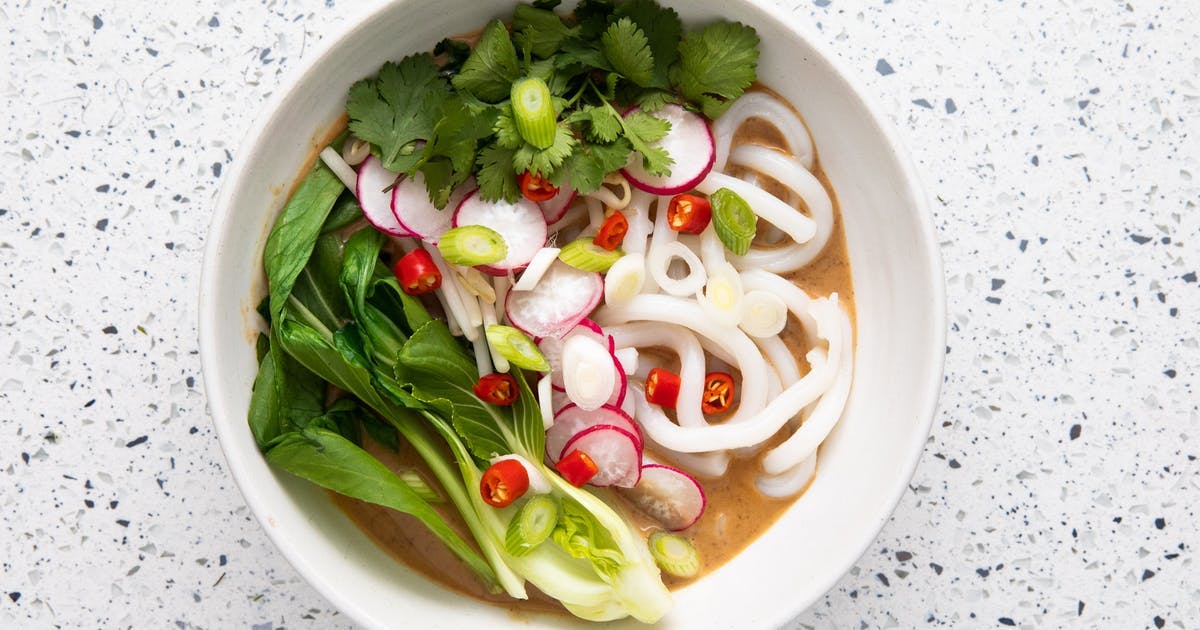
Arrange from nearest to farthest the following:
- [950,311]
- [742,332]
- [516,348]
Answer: [516,348] → [742,332] → [950,311]

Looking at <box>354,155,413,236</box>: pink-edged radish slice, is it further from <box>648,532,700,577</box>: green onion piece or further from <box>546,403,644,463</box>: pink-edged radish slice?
<box>648,532,700,577</box>: green onion piece

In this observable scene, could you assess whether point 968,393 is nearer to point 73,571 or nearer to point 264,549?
point 264,549

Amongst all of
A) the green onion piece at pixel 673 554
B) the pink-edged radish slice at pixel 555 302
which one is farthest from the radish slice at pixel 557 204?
the green onion piece at pixel 673 554

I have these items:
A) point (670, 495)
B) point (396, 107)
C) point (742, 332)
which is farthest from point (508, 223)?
point (670, 495)

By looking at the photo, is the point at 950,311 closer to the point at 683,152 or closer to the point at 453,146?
the point at 683,152

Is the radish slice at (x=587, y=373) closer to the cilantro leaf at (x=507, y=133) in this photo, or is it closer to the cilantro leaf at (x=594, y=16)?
the cilantro leaf at (x=507, y=133)

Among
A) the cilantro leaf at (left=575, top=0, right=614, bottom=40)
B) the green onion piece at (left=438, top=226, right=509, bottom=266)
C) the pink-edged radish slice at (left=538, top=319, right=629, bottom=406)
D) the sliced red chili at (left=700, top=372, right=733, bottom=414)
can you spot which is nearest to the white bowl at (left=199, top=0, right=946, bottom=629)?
the cilantro leaf at (left=575, top=0, right=614, bottom=40)
